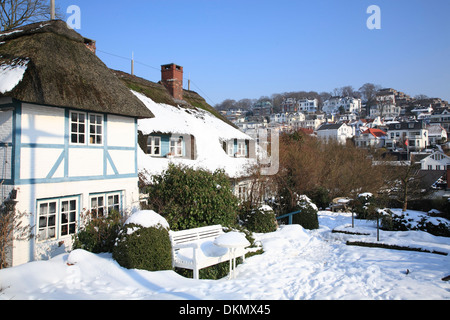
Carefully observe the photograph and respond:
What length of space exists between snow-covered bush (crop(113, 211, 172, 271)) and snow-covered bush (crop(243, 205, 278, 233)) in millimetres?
5722

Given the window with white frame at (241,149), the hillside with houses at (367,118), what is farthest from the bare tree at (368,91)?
the window with white frame at (241,149)

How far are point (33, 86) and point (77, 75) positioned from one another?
1672mm

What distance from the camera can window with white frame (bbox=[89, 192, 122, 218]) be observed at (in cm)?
988

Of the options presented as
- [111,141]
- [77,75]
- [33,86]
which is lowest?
[111,141]

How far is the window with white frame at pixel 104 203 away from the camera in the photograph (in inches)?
389

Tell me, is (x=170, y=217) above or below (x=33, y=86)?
below

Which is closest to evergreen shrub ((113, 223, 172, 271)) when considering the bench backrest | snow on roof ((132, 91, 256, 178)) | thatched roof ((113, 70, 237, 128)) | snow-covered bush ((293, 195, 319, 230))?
the bench backrest

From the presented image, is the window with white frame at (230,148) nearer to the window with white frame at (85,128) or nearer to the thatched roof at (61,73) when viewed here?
the thatched roof at (61,73)

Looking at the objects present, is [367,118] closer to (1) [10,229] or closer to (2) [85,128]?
(2) [85,128]

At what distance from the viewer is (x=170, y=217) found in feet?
31.0

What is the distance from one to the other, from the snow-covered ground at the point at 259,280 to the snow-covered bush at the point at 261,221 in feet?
9.68
